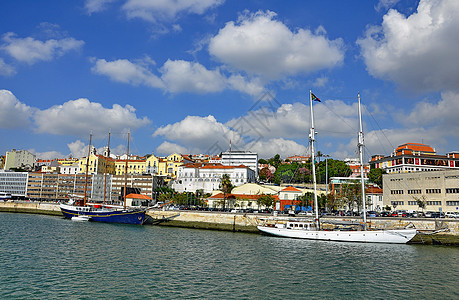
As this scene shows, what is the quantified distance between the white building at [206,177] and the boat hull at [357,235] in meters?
68.0

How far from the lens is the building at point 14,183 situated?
122 meters

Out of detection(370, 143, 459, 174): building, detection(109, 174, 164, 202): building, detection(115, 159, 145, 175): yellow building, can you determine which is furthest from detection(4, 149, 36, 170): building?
detection(370, 143, 459, 174): building

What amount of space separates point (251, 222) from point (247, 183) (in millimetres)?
40213

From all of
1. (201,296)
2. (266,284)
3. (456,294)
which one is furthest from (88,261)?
(456,294)

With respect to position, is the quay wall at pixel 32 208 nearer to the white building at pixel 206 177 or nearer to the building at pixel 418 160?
the white building at pixel 206 177

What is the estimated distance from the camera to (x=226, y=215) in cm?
5550

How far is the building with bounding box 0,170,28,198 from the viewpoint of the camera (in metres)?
122

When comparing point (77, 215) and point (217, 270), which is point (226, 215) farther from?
point (77, 215)

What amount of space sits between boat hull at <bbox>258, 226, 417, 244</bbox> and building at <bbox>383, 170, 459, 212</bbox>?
29.0 metres

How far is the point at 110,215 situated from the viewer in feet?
215

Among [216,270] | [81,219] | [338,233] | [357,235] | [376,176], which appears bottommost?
[216,270]

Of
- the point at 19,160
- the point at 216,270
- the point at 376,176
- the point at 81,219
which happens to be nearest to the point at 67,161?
the point at 19,160

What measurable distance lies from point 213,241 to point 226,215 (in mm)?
15162

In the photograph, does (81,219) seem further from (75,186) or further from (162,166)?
(162,166)
